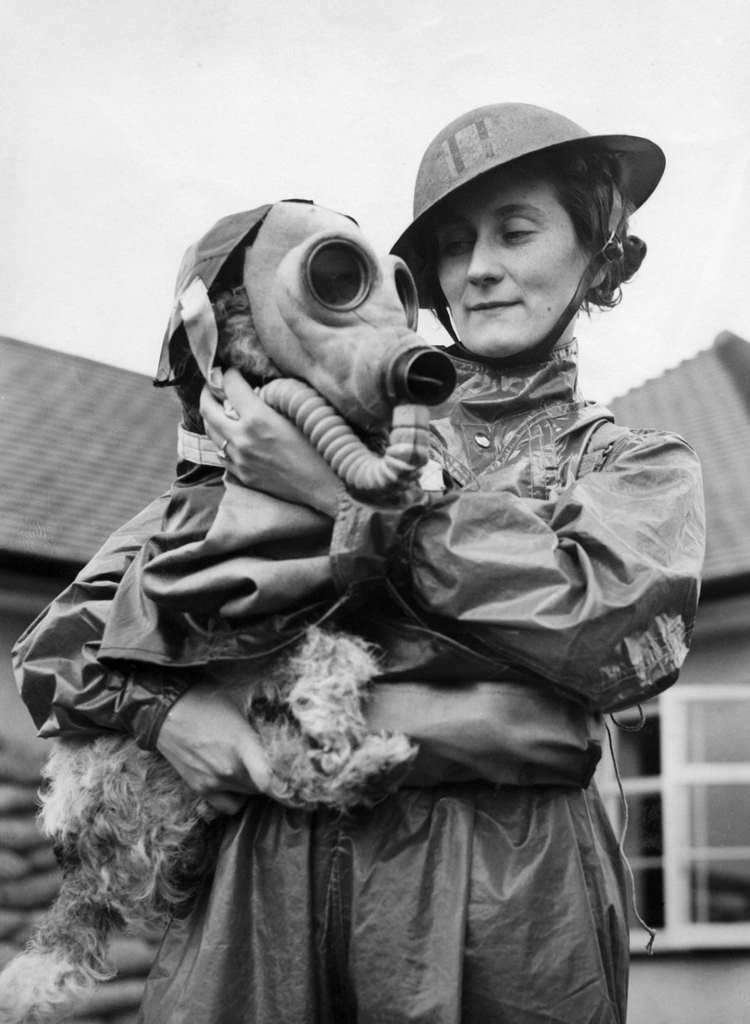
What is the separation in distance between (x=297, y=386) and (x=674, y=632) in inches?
26.1

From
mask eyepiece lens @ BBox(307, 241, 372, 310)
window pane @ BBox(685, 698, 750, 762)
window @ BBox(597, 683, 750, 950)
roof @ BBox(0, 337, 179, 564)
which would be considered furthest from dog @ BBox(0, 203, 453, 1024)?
window pane @ BBox(685, 698, 750, 762)

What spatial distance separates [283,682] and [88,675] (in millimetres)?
386

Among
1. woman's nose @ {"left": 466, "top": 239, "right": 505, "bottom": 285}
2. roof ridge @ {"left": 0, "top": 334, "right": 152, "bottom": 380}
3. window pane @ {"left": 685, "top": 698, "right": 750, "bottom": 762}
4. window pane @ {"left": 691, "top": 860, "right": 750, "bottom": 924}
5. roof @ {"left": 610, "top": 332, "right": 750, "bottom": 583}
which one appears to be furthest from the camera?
roof ridge @ {"left": 0, "top": 334, "right": 152, "bottom": 380}

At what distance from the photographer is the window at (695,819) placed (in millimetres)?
6516

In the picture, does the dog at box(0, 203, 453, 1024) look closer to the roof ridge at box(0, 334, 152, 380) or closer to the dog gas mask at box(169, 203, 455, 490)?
the dog gas mask at box(169, 203, 455, 490)

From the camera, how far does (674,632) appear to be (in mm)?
1901

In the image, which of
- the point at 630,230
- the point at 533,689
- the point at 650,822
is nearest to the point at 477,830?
the point at 533,689

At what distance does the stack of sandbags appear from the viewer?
5840 millimetres

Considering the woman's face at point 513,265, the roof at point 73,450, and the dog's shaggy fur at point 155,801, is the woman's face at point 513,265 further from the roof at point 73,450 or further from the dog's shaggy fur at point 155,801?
the roof at point 73,450

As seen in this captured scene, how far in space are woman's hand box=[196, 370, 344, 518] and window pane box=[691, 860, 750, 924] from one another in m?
5.24

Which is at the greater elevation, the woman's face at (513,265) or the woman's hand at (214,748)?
the woman's face at (513,265)

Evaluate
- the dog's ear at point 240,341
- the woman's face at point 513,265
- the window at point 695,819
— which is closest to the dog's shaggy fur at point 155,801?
the dog's ear at point 240,341

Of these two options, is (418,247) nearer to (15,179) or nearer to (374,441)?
(374,441)

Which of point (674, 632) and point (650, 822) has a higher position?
point (674, 632)
